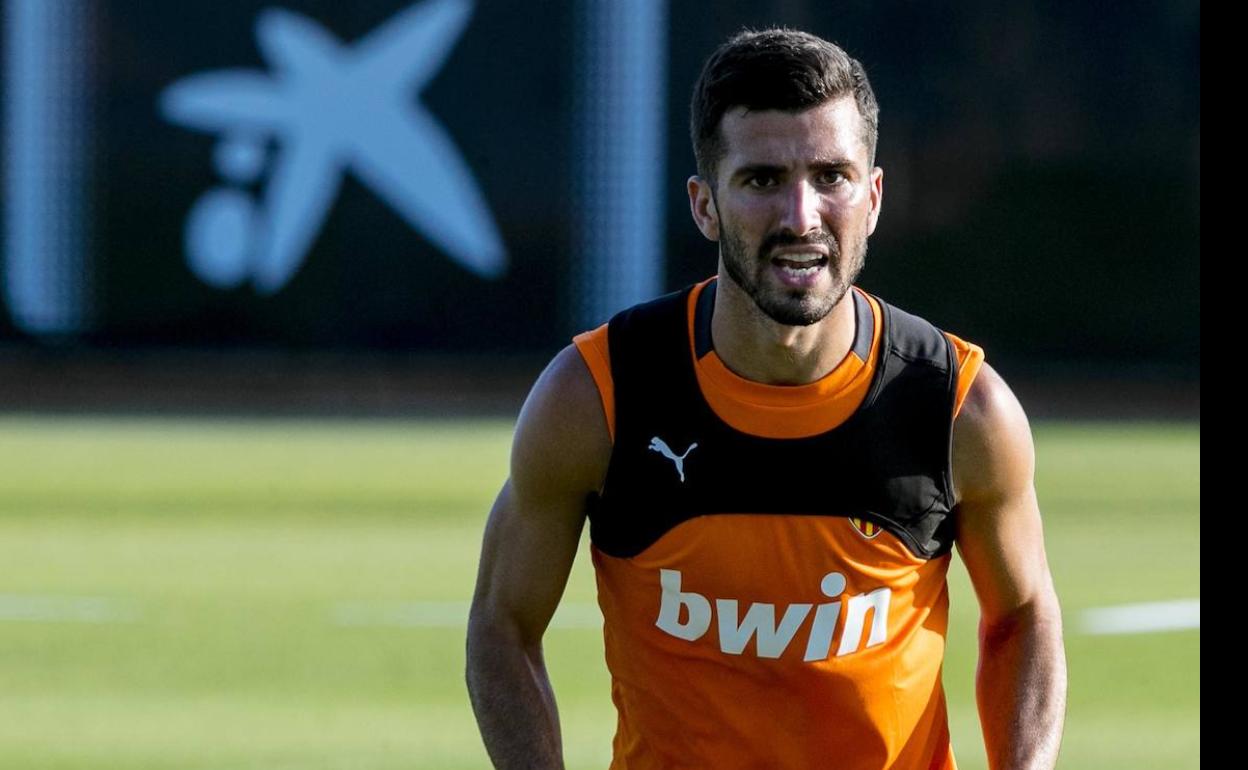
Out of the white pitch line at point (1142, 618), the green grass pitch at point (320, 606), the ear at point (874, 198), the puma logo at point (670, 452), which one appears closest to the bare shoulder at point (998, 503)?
the ear at point (874, 198)

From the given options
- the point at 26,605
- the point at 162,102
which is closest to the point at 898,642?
the point at 26,605

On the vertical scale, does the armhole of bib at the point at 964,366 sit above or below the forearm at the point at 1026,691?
above

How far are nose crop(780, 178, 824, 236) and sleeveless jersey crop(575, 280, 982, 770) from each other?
414mm

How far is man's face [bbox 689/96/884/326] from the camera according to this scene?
359cm

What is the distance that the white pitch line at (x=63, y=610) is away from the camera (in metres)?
10.3

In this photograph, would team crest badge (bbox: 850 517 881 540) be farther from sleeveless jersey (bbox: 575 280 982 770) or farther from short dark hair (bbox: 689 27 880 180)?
short dark hair (bbox: 689 27 880 180)

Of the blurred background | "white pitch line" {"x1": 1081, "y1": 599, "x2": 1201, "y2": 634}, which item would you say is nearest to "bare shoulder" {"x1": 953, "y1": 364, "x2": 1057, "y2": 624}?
"white pitch line" {"x1": 1081, "y1": 599, "x2": 1201, "y2": 634}

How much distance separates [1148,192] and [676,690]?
1808 cm

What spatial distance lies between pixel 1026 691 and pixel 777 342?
80 centimetres

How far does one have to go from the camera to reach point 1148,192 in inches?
833

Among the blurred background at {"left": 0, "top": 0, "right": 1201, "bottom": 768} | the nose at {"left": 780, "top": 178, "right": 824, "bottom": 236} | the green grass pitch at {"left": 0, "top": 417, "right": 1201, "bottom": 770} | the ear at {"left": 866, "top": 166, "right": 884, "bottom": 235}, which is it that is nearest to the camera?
the nose at {"left": 780, "top": 178, "right": 824, "bottom": 236}

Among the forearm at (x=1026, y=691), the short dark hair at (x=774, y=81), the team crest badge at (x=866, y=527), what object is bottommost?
the forearm at (x=1026, y=691)

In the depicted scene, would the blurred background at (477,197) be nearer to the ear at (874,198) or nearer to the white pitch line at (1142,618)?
the white pitch line at (1142,618)

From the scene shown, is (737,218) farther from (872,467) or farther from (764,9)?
(764,9)
